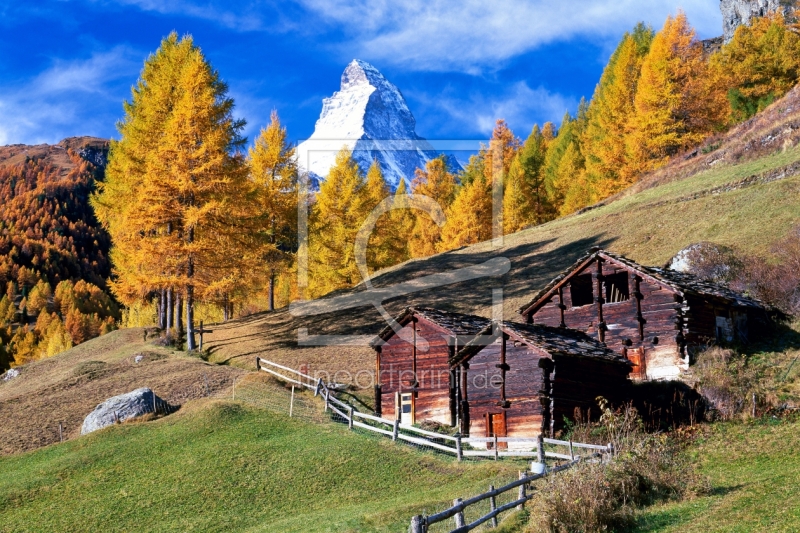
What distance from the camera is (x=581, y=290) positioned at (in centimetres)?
3475

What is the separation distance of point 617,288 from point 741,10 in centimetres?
12886

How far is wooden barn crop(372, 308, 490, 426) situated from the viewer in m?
31.3

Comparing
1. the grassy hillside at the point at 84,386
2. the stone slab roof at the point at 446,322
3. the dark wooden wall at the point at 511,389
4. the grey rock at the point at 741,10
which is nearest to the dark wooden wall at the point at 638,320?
the stone slab roof at the point at 446,322

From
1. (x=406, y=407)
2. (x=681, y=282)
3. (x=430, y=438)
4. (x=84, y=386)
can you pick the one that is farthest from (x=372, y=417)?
(x=84, y=386)

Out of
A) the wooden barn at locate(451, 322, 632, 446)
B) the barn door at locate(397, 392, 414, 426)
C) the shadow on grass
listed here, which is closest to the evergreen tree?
the wooden barn at locate(451, 322, 632, 446)

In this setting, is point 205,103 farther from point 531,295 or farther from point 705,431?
point 705,431

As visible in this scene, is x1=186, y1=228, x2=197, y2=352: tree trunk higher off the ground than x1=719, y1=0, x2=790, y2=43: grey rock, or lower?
lower

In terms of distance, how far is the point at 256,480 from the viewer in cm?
2258

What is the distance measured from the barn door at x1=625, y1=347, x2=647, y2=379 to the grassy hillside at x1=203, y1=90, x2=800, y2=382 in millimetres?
10348

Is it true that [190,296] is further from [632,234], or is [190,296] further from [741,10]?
[741,10]

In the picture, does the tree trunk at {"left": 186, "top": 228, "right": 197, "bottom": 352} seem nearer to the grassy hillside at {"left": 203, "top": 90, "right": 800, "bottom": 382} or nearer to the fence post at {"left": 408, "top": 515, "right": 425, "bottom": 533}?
the grassy hillside at {"left": 203, "top": 90, "right": 800, "bottom": 382}

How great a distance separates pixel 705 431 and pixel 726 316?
9.40 metres

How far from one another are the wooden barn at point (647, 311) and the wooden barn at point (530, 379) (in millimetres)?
2711

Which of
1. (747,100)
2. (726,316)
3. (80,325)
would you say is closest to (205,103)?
(726,316)
